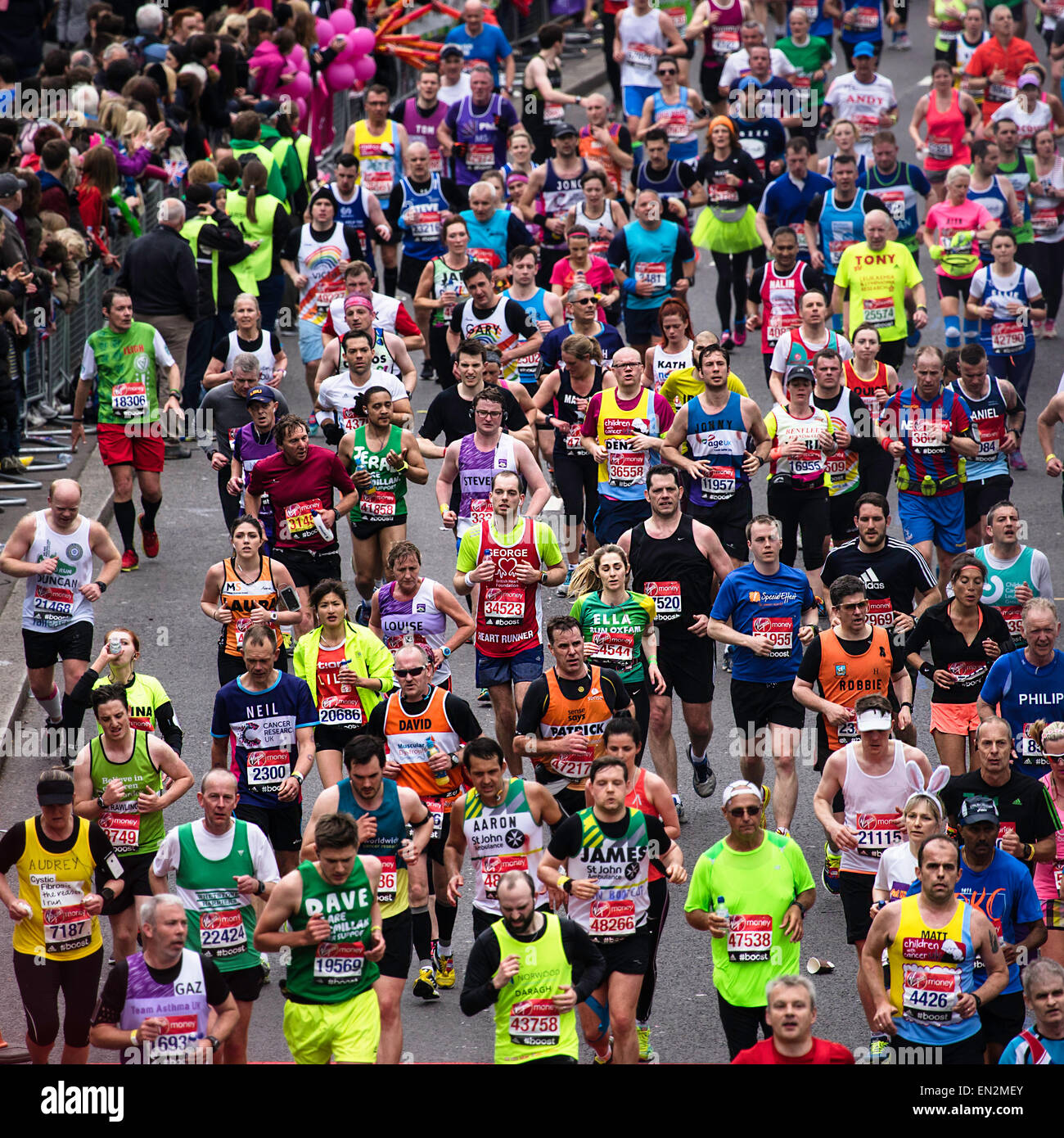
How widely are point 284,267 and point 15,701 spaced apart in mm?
6128

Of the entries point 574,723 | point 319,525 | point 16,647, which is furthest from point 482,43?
point 574,723

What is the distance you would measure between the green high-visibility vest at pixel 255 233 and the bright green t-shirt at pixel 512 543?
659 cm

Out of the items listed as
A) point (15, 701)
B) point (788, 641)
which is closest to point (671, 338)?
point (788, 641)

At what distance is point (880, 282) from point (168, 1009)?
10.5 metres

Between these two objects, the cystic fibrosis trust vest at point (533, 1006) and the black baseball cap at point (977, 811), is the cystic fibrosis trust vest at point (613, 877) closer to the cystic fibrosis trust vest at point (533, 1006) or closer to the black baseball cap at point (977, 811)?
the cystic fibrosis trust vest at point (533, 1006)

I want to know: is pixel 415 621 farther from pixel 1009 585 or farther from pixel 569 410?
pixel 1009 585

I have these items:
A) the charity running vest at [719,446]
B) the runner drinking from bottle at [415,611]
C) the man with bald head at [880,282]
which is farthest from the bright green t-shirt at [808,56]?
the runner drinking from bottle at [415,611]

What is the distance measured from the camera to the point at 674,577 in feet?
Result: 41.9

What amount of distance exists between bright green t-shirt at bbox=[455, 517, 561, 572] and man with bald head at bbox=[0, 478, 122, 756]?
7.40 feet

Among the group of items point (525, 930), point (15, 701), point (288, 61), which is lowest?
point (15, 701)

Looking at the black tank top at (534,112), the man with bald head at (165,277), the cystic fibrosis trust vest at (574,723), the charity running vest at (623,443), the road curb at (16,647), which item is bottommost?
the road curb at (16,647)

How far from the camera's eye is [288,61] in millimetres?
22500

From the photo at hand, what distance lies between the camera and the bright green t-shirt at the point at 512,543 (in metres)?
12.8
